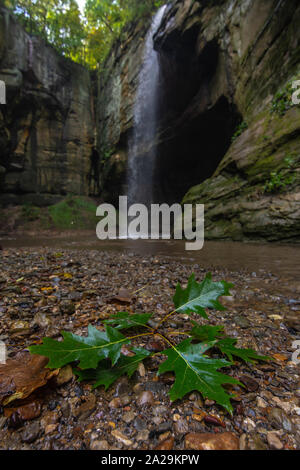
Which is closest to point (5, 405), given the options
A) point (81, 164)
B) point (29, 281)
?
→ point (29, 281)

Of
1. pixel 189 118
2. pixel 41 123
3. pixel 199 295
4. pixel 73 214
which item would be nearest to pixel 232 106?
pixel 189 118

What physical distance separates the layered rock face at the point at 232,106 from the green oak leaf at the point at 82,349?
4.49 meters

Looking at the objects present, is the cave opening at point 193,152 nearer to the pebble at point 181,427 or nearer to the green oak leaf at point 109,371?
the green oak leaf at point 109,371

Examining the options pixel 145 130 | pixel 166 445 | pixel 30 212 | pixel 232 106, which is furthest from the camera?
pixel 145 130

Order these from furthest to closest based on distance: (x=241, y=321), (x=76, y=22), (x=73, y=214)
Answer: (x=76, y=22) < (x=73, y=214) < (x=241, y=321)

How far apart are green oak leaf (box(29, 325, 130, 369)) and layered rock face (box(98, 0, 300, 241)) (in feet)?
14.7

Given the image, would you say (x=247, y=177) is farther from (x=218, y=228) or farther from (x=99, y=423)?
(x=99, y=423)

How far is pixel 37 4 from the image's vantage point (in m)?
13.8

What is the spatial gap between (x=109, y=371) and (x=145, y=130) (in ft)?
44.9

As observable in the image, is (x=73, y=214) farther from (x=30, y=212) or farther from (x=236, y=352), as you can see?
(x=236, y=352)

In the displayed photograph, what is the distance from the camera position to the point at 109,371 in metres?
0.70

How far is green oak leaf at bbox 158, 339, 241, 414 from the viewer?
594 millimetres

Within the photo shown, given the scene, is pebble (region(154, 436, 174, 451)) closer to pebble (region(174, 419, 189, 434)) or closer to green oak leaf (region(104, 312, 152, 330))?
pebble (region(174, 419, 189, 434))

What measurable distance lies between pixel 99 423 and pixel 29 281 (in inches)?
57.6
